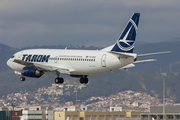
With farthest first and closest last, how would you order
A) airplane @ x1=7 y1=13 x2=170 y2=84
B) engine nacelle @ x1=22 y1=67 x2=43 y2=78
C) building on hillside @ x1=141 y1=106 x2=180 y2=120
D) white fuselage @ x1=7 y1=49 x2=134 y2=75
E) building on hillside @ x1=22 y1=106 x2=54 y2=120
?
building on hillside @ x1=22 y1=106 x2=54 y2=120, building on hillside @ x1=141 y1=106 x2=180 y2=120, engine nacelle @ x1=22 y1=67 x2=43 y2=78, white fuselage @ x1=7 y1=49 x2=134 y2=75, airplane @ x1=7 y1=13 x2=170 y2=84

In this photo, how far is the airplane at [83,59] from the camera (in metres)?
67.1

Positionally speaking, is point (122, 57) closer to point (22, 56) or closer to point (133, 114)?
point (22, 56)

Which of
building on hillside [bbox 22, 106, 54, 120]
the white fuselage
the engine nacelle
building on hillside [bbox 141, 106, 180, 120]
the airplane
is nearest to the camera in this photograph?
the airplane

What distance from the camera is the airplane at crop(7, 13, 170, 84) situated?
6706 cm

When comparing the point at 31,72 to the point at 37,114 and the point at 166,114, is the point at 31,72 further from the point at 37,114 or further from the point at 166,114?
the point at 37,114

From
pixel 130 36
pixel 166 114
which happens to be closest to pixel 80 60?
pixel 130 36

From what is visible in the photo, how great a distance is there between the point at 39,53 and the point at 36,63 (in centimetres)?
198

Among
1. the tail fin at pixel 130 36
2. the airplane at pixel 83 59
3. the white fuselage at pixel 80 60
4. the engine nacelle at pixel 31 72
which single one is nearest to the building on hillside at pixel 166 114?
the airplane at pixel 83 59

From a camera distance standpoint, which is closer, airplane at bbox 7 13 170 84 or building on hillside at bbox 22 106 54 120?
airplane at bbox 7 13 170 84

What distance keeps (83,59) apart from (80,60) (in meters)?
0.59

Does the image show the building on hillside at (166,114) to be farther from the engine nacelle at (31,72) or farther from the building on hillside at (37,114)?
the building on hillside at (37,114)

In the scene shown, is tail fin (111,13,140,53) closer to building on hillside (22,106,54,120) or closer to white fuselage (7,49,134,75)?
white fuselage (7,49,134,75)

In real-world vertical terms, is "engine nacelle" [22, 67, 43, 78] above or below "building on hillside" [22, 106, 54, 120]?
above

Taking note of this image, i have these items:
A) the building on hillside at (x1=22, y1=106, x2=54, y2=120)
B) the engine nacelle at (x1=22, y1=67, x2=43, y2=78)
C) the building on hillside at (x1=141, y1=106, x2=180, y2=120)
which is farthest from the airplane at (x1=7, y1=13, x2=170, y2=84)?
the building on hillside at (x1=22, y1=106, x2=54, y2=120)
